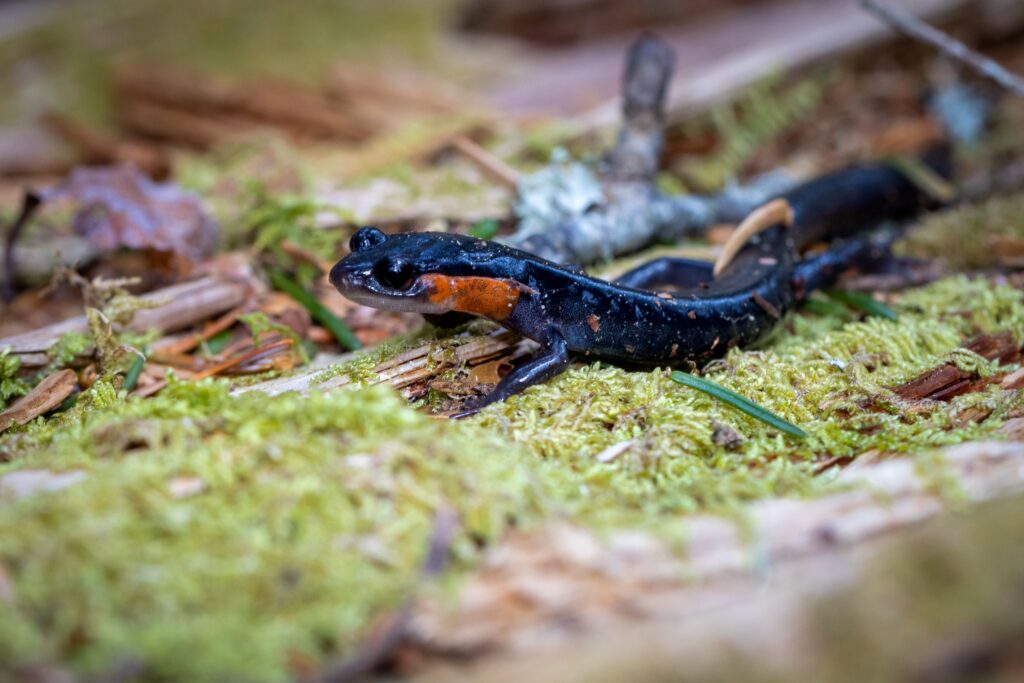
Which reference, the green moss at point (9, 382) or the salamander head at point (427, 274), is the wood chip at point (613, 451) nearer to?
the salamander head at point (427, 274)

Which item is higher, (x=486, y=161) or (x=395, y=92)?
(x=395, y=92)

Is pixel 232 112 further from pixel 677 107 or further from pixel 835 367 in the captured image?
pixel 835 367

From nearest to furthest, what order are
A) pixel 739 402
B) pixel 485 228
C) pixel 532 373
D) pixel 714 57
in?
pixel 739 402, pixel 532 373, pixel 485 228, pixel 714 57

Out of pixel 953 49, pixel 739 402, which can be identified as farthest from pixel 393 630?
pixel 953 49

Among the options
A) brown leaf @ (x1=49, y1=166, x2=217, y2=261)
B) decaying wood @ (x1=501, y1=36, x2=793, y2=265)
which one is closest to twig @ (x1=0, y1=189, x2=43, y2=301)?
brown leaf @ (x1=49, y1=166, x2=217, y2=261)

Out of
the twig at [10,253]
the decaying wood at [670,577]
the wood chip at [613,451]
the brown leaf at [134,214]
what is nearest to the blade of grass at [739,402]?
the wood chip at [613,451]

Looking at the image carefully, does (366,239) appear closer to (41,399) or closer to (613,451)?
(613,451)

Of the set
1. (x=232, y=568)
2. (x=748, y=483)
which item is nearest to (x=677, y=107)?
(x=748, y=483)
